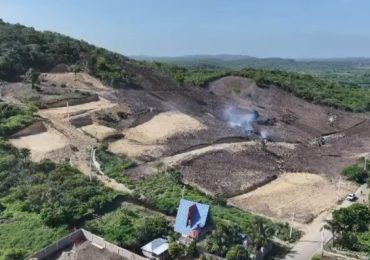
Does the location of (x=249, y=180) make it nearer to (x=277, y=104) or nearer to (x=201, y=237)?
(x=201, y=237)

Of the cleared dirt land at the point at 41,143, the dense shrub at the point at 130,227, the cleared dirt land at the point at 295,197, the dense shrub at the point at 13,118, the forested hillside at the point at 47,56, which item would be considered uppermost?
the forested hillside at the point at 47,56

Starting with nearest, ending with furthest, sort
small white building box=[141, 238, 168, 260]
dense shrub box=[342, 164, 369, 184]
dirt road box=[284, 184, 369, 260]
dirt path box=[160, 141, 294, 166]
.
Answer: small white building box=[141, 238, 168, 260] < dirt road box=[284, 184, 369, 260] < dirt path box=[160, 141, 294, 166] < dense shrub box=[342, 164, 369, 184]

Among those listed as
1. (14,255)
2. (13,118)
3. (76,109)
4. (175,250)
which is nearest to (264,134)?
(76,109)

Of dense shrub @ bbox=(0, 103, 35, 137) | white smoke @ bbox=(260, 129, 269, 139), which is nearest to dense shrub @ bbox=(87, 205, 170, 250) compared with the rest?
dense shrub @ bbox=(0, 103, 35, 137)

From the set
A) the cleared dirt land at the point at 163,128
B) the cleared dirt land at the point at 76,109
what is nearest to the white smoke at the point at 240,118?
the cleared dirt land at the point at 163,128

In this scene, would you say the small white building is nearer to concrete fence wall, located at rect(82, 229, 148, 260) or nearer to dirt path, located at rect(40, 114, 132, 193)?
concrete fence wall, located at rect(82, 229, 148, 260)

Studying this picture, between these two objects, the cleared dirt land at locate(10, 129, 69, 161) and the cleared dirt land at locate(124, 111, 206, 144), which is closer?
the cleared dirt land at locate(10, 129, 69, 161)

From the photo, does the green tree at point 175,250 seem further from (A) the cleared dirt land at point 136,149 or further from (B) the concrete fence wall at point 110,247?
(A) the cleared dirt land at point 136,149

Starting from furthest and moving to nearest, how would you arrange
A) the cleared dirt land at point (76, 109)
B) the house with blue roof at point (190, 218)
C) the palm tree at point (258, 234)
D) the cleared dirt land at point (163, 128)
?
1. the cleared dirt land at point (76, 109)
2. the cleared dirt land at point (163, 128)
3. the house with blue roof at point (190, 218)
4. the palm tree at point (258, 234)
